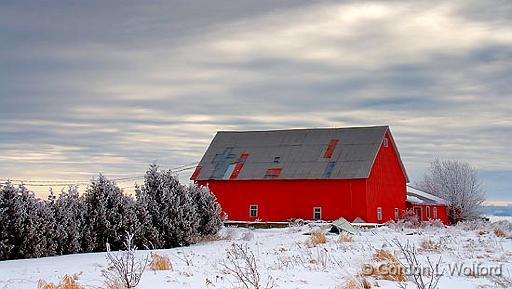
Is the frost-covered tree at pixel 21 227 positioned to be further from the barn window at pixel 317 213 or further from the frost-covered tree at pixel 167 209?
the barn window at pixel 317 213

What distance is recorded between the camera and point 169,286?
38.4 ft

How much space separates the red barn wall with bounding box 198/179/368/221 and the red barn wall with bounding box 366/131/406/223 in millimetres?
1143

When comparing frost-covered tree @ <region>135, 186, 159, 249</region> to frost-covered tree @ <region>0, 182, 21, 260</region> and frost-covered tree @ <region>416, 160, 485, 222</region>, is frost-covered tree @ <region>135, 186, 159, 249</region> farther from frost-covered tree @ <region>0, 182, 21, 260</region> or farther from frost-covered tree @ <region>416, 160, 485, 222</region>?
frost-covered tree @ <region>416, 160, 485, 222</region>

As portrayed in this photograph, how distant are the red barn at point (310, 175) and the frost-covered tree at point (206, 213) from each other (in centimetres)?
1846

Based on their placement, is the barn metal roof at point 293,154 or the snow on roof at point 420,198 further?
the snow on roof at point 420,198

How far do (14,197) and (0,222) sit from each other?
88cm

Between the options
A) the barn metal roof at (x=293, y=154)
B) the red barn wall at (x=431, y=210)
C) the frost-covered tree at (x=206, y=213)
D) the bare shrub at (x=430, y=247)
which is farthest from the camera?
the red barn wall at (x=431, y=210)

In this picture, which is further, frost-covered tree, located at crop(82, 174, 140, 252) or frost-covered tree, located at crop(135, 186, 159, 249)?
frost-covered tree, located at crop(135, 186, 159, 249)

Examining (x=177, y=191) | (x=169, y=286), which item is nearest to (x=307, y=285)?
(x=169, y=286)

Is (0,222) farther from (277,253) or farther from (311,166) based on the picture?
(311,166)

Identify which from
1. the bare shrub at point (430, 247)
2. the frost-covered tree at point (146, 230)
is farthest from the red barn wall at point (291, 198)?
the bare shrub at point (430, 247)

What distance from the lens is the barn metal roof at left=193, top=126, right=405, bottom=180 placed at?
45.5 meters

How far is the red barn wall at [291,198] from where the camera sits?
44094mm

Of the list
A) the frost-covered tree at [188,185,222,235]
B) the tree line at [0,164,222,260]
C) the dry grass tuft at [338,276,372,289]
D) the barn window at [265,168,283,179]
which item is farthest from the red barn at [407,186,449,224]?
the dry grass tuft at [338,276,372,289]
